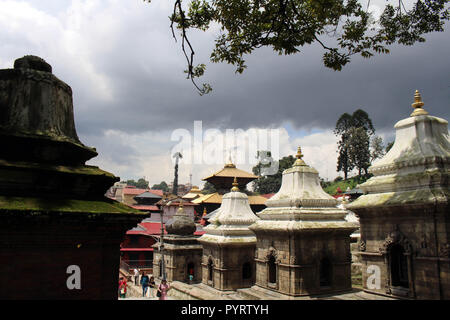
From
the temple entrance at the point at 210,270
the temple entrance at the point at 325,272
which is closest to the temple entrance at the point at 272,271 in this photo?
the temple entrance at the point at 325,272

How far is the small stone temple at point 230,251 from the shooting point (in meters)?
18.9

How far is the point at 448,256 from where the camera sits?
9.16 m

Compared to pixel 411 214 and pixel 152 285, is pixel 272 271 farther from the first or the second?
pixel 152 285

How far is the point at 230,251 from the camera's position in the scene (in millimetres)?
19172

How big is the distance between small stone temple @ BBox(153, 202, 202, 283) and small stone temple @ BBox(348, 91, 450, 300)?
47.3ft

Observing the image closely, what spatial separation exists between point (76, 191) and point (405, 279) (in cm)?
968

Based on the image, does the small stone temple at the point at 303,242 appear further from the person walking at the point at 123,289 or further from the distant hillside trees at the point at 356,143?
the distant hillside trees at the point at 356,143

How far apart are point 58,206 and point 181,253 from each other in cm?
1907

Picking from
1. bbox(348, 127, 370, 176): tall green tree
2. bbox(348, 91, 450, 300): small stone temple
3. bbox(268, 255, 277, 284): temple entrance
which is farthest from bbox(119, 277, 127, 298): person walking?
Result: bbox(348, 127, 370, 176): tall green tree

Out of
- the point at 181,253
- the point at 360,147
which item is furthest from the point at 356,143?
the point at 181,253

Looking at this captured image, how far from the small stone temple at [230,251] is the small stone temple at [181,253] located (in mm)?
3384
